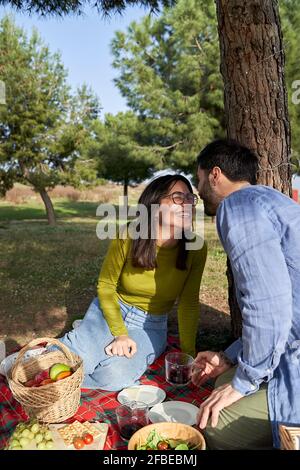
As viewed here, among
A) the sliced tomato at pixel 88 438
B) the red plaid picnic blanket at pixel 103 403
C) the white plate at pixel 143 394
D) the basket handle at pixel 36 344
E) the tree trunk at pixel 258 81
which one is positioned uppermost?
the tree trunk at pixel 258 81

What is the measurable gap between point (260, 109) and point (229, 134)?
0.30 meters

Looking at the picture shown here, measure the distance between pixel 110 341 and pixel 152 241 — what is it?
0.76 metres

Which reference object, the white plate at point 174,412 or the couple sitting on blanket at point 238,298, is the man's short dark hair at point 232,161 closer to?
the couple sitting on blanket at point 238,298

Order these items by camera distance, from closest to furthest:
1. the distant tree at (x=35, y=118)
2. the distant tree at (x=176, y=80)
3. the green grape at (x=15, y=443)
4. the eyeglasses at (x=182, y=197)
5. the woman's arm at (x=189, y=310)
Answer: the green grape at (x=15, y=443), the eyeglasses at (x=182, y=197), the woman's arm at (x=189, y=310), the distant tree at (x=176, y=80), the distant tree at (x=35, y=118)

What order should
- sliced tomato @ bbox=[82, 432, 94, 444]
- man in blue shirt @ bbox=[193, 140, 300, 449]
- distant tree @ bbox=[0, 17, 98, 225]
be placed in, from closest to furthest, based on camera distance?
man in blue shirt @ bbox=[193, 140, 300, 449]
sliced tomato @ bbox=[82, 432, 94, 444]
distant tree @ bbox=[0, 17, 98, 225]

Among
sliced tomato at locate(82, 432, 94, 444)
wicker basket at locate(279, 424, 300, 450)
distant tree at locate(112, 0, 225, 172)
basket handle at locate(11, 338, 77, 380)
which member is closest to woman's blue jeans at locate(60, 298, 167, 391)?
basket handle at locate(11, 338, 77, 380)

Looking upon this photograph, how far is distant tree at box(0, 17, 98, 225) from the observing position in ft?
49.6

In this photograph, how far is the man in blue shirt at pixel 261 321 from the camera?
5.60 ft

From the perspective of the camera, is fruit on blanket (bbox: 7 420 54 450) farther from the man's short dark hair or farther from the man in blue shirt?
the man's short dark hair

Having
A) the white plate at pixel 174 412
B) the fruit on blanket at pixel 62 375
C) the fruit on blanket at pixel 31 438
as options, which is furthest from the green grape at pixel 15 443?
the white plate at pixel 174 412

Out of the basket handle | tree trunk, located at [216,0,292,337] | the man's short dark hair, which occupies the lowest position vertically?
the basket handle

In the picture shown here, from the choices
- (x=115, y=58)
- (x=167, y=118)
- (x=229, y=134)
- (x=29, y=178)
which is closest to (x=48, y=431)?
(x=229, y=134)

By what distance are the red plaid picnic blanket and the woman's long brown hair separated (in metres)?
0.80

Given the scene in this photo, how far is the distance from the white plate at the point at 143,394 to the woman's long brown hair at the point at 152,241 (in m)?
0.79
